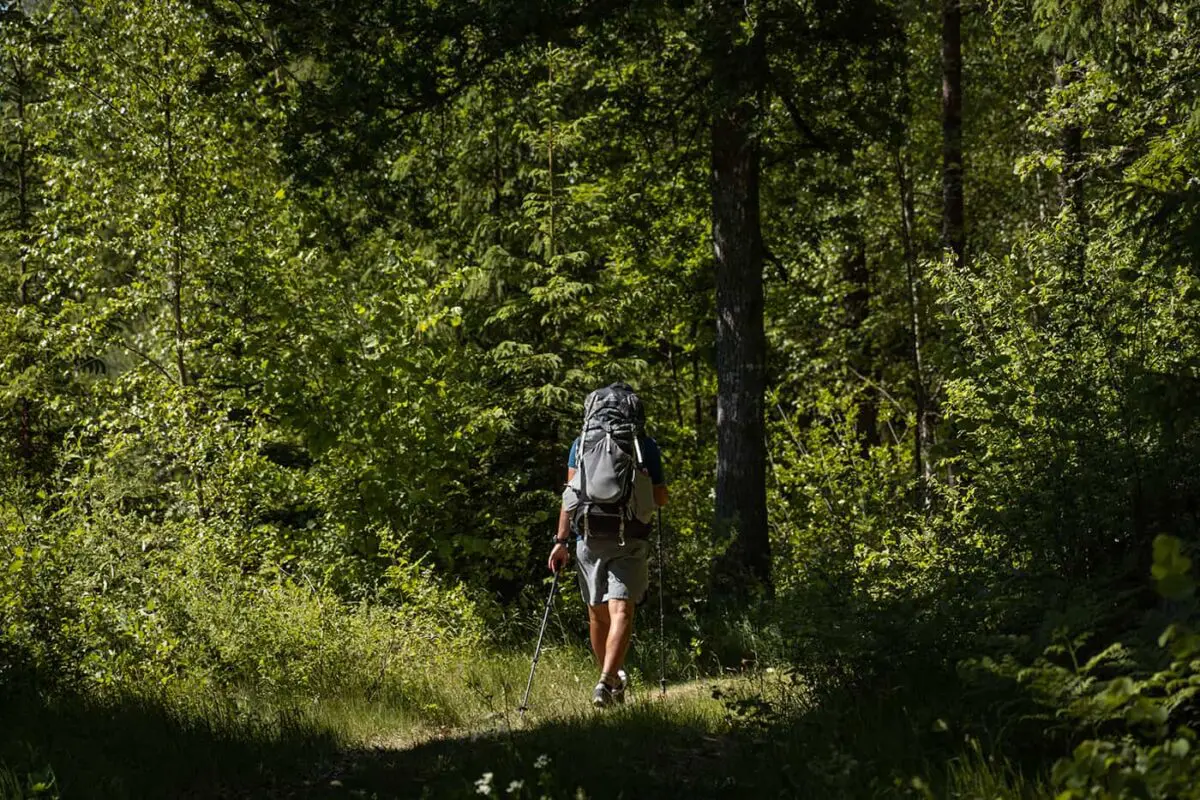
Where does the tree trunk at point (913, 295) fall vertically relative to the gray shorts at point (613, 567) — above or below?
above

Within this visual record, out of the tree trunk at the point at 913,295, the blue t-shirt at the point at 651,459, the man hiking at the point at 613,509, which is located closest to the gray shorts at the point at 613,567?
the man hiking at the point at 613,509

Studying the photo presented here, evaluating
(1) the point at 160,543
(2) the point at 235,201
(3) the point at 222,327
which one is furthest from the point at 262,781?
(2) the point at 235,201

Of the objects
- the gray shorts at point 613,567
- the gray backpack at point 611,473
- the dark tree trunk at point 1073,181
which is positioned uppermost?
the dark tree trunk at point 1073,181

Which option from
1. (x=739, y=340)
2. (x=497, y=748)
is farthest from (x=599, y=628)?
(x=739, y=340)

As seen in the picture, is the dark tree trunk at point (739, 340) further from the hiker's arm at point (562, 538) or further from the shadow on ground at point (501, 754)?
the shadow on ground at point (501, 754)

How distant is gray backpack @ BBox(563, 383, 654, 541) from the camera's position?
23.6 feet

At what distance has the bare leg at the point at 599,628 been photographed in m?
7.48

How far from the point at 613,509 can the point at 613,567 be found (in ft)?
1.32

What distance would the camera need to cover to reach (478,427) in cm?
1259

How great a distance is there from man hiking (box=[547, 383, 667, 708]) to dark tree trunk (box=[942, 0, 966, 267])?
6874mm

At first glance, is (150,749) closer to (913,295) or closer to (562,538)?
(562,538)

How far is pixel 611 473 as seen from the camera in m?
7.16

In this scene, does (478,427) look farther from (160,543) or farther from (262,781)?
(262,781)

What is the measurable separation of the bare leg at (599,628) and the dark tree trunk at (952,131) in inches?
288
